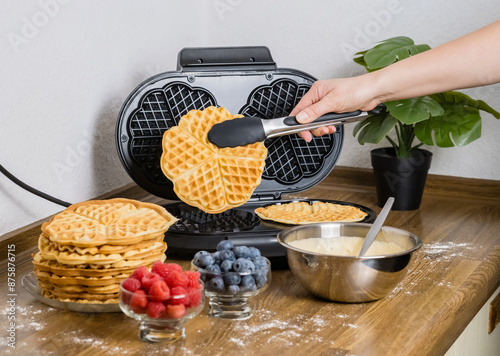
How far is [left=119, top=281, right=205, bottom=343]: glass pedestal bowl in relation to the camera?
978 millimetres

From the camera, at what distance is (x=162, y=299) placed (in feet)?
3.18

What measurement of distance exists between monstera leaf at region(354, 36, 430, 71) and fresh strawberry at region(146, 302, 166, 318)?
0.95 m

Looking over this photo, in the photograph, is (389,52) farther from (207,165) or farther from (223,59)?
(207,165)

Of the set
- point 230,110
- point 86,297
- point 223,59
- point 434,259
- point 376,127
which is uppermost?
point 223,59

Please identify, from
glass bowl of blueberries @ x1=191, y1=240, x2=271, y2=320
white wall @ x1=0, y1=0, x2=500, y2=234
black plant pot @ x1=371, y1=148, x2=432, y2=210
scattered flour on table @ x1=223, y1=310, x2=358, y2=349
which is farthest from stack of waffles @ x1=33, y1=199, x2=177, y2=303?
black plant pot @ x1=371, y1=148, x2=432, y2=210

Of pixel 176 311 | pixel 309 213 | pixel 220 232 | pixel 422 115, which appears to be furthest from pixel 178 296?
pixel 422 115

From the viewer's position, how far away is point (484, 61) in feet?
4.50

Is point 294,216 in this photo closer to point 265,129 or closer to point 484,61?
point 265,129

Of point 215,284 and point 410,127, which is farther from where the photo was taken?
point 410,127

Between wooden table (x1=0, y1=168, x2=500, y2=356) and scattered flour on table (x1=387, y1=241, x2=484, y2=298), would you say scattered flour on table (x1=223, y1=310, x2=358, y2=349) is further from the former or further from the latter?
scattered flour on table (x1=387, y1=241, x2=484, y2=298)

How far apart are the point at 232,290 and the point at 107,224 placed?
0.29 metres

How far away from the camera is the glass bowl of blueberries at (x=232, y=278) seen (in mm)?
1096

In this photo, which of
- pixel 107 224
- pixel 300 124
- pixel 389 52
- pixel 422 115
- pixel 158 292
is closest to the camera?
pixel 158 292

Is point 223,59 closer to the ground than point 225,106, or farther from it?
farther from it
